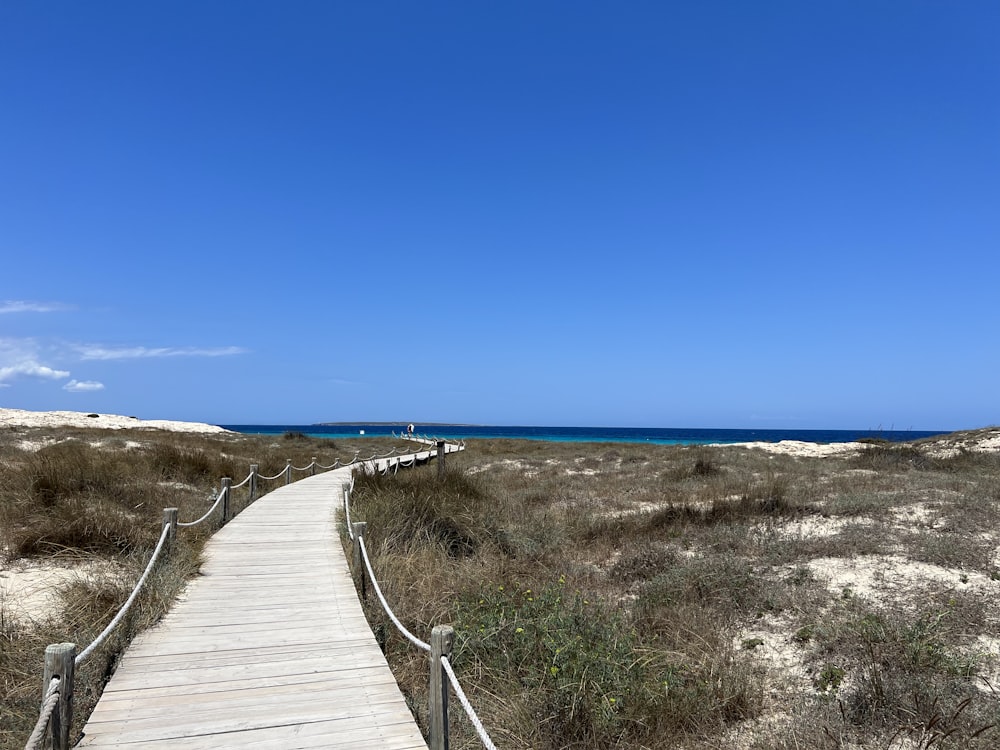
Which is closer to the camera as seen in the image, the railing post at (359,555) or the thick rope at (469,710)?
the thick rope at (469,710)

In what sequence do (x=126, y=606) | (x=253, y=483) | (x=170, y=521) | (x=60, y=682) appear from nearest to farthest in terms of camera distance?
(x=60, y=682), (x=126, y=606), (x=170, y=521), (x=253, y=483)

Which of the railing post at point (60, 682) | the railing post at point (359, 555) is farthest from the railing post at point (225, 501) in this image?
the railing post at point (60, 682)

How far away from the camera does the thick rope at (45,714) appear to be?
3160mm

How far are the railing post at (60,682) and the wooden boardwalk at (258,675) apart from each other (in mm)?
279

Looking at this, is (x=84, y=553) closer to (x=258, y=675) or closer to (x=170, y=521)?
(x=170, y=521)

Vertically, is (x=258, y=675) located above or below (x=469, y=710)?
below

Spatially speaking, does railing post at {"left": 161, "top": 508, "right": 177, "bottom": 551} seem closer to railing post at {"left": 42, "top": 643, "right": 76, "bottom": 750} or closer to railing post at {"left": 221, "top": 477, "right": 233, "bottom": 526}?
railing post at {"left": 221, "top": 477, "right": 233, "bottom": 526}

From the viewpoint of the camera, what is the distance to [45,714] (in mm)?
3350

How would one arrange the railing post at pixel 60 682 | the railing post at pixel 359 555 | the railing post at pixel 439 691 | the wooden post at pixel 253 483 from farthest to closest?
1. the wooden post at pixel 253 483
2. the railing post at pixel 359 555
3. the railing post at pixel 439 691
4. the railing post at pixel 60 682

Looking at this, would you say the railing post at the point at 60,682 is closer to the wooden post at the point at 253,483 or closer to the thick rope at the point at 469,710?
the thick rope at the point at 469,710

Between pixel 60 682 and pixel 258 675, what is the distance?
1665 mm

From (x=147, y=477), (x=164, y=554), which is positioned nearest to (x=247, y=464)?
(x=147, y=477)

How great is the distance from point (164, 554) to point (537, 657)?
4.71 metres

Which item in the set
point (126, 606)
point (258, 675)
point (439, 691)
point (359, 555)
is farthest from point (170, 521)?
point (439, 691)
